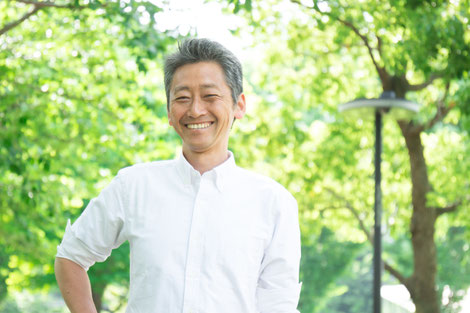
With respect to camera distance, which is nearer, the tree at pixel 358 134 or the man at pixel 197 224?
the man at pixel 197 224

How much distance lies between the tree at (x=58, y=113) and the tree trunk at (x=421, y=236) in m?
3.92

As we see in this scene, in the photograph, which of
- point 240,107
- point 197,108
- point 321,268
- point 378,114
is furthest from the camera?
point 321,268

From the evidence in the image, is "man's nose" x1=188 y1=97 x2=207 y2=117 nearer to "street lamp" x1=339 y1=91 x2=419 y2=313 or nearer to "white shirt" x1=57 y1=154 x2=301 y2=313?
"white shirt" x1=57 y1=154 x2=301 y2=313

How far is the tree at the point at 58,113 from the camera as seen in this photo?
7859 mm

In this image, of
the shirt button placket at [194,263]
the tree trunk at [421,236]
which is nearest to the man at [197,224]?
the shirt button placket at [194,263]

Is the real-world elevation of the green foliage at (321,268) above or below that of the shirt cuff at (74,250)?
below

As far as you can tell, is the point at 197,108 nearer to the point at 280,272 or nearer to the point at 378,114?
the point at 280,272

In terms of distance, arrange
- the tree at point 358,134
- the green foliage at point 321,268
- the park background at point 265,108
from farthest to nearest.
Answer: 1. the green foliage at point 321,268
2. the tree at point 358,134
3. the park background at point 265,108

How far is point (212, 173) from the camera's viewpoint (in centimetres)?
222

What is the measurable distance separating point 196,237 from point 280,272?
0.30 metres

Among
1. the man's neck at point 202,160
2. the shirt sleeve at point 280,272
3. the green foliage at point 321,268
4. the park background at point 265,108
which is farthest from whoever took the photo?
A: the green foliage at point 321,268

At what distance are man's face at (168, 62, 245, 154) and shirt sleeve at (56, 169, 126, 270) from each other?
11.4 inches

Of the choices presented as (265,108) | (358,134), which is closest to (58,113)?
(265,108)

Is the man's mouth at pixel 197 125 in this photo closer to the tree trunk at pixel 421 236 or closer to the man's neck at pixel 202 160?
the man's neck at pixel 202 160
